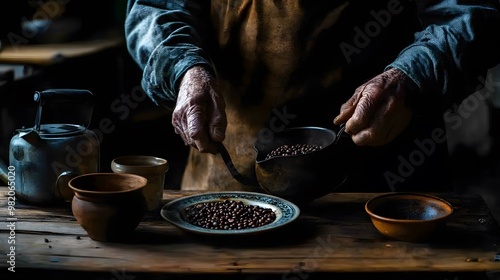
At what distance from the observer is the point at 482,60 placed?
2025mm

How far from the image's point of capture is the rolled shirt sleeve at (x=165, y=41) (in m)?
2.01

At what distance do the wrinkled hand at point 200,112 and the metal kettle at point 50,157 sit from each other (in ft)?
0.88

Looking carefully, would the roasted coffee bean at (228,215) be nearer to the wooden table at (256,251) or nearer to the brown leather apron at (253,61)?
the wooden table at (256,251)

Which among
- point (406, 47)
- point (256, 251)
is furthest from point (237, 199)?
point (406, 47)

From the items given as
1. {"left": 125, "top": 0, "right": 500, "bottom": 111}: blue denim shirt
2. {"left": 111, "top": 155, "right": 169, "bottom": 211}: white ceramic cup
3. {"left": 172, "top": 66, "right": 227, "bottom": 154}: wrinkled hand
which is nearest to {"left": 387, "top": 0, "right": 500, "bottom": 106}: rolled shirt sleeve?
{"left": 125, "top": 0, "right": 500, "bottom": 111}: blue denim shirt

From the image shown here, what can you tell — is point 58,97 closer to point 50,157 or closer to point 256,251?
point 50,157

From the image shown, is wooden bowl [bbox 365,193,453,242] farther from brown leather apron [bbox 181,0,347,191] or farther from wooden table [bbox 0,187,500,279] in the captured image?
brown leather apron [bbox 181,0,347,191]

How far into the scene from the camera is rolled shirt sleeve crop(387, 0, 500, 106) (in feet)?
6.21

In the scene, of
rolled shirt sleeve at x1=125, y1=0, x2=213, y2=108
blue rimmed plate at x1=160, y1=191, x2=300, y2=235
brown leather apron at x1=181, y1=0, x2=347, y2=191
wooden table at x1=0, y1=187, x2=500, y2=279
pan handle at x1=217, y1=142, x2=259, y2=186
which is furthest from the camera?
brown leather apron at x1=181, y1=0, x2=347, y2=191

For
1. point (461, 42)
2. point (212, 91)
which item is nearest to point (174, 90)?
point (212, 91)

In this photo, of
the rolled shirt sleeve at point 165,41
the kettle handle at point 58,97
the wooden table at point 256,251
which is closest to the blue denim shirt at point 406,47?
the rolled shirt sleeve at point 165,41

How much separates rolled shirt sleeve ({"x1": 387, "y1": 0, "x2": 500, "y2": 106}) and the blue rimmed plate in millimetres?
514

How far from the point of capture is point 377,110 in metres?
1.83

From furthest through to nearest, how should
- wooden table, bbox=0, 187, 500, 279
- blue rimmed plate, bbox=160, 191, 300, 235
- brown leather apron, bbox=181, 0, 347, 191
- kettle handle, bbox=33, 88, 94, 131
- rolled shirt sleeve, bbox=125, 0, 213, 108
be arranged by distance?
brown leather apron, bbox=181, 0, 347, 191 → rolled shirt sleeve, bbox=125, 0, 213, 108 → kettle handle, bbox=33, 88, 94, 131 → blue rimmed plate, bbox=160, 191, 300, 235 → wooden table, bbox=0, 187, 500, 279
